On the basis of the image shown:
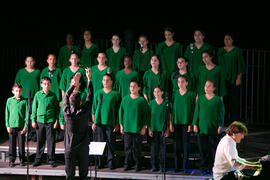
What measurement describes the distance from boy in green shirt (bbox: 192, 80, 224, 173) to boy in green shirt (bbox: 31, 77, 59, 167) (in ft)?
7.15

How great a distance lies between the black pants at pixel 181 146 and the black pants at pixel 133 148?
55 cm

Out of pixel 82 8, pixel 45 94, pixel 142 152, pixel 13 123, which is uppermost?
pixel 82 8

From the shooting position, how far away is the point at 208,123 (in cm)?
659

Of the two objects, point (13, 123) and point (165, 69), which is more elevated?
point (165, 69)

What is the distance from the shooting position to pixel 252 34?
918 cm

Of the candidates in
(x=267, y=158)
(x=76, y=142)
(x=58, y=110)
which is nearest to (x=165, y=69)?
(x=58, y=110)

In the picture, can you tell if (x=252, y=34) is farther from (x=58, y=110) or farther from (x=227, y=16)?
(x=58, y=110)

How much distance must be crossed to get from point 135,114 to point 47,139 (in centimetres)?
143

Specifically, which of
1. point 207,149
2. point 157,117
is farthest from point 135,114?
point 207,149

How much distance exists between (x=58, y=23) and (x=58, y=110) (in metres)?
3.11

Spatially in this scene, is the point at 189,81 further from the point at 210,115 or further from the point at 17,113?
the point at 17,113

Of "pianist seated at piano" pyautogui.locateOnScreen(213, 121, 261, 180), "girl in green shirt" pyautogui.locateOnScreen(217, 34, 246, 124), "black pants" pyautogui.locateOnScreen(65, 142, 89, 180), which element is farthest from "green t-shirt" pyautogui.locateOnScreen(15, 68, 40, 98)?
"pianist seated at piano" pyautogui.locateOnScreen(213, 121, 261, 180)

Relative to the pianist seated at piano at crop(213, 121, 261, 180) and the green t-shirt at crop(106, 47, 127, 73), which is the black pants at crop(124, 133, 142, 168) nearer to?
the green t-shirt at crop(106, 47, 127, 73)

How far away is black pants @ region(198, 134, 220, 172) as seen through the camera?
21.8 ft
